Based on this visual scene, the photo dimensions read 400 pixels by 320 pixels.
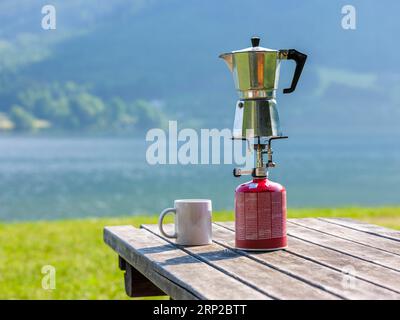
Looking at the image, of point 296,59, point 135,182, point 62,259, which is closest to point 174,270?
point 296,59

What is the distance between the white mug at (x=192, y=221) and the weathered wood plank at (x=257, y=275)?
41mm

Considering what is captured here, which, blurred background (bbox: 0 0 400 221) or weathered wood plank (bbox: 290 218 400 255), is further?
blurred background (bbox: 0 0 400 221)

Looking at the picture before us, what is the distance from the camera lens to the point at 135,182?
37.4m

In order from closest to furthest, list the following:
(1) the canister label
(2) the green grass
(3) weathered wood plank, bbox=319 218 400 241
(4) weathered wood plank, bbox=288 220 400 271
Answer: (4) weathered wood plank, bbox=288 220 400 271 < (1) the canister label < (3) weathered wood plank, bbox=319 218 400 241 < (2) the green grass

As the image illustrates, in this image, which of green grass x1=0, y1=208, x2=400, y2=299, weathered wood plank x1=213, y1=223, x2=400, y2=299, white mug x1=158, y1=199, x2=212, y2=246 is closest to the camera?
weathered wood plank x1=213, y1=223, x2=400, y2=299

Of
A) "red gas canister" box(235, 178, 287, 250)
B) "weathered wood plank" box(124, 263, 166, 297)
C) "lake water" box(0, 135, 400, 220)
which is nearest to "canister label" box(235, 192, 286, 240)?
"red gas canister" box(235, 178, 287, 250)

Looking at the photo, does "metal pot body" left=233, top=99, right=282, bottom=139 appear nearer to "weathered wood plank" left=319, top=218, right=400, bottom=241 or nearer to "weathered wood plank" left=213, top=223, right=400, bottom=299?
"weathered wood plank" left=213, top=223, right=400, bottom=299

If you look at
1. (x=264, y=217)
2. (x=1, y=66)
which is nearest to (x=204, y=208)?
(x=264, y=217)

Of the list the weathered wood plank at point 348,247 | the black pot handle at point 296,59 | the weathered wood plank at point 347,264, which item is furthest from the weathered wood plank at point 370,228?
the black pot handle at point 296,59

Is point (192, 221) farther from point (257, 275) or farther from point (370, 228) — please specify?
point (370, 228)

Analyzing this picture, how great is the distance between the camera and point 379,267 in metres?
1.80

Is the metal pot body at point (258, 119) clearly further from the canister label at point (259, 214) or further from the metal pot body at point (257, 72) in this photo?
the canister label at point (259, 214)

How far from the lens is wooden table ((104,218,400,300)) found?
1.56 metres

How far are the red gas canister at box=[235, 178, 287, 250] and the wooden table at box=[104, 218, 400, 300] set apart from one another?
0.04 metres
